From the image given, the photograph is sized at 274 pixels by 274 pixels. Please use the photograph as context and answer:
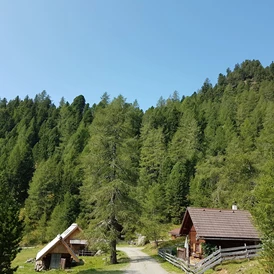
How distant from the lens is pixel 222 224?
26734 mm

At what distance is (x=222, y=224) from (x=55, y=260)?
17.5 m

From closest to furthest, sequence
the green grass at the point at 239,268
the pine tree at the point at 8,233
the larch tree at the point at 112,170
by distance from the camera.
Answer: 1. the pine tree at the point at 8,233
2. the green grass at the point at 239,268
3. the larch tree at the point at 112,170

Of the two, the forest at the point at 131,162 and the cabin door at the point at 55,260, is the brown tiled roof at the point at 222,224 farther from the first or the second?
A: the cabin door at the point at 55,260

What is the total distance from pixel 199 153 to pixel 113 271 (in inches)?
2399

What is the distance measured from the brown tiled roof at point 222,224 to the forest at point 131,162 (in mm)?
2529

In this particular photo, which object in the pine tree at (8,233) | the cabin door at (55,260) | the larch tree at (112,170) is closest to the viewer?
the pine tree at (8,233)

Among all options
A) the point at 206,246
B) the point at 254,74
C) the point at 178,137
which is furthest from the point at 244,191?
the point at 254,74

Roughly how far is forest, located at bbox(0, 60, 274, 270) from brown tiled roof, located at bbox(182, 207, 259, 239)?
8.30 feet

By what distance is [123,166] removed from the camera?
100 ft

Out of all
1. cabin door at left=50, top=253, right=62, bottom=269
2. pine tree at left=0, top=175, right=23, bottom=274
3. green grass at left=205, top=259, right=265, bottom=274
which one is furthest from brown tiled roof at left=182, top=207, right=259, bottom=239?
cabin door at left=50, top=253, right=62, bottom=269

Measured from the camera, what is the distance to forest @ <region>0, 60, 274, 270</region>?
1169 inches

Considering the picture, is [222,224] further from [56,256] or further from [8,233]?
[56,256]

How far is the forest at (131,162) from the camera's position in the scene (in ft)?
97.5

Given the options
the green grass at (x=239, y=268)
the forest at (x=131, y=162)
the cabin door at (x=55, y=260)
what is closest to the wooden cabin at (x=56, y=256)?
the cabin door at (x=55, y=260)
